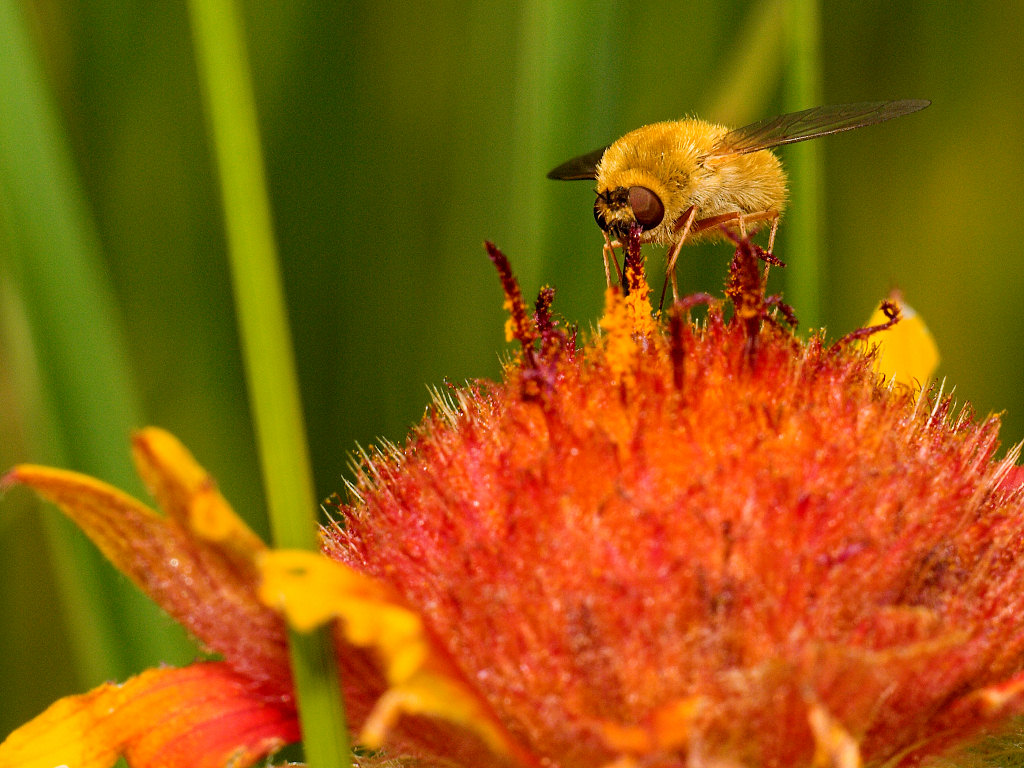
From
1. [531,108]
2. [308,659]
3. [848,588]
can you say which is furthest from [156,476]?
[531,108]

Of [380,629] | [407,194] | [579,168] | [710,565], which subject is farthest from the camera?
[407,194]

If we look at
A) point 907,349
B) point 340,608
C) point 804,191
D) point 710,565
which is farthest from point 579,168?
point 340,608

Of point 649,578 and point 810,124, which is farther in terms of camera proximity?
point 810,124

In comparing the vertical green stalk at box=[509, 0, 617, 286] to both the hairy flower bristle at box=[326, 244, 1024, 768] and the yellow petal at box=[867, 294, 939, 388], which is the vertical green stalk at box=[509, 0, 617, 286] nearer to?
the yellow petal at box=[867, 294, 939, 388]

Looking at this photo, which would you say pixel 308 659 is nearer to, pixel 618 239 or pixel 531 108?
pixel 618 239

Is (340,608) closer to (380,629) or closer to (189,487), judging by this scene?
(380,629)

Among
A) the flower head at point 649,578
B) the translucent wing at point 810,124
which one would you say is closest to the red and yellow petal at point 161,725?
the flower head at point 649,578
